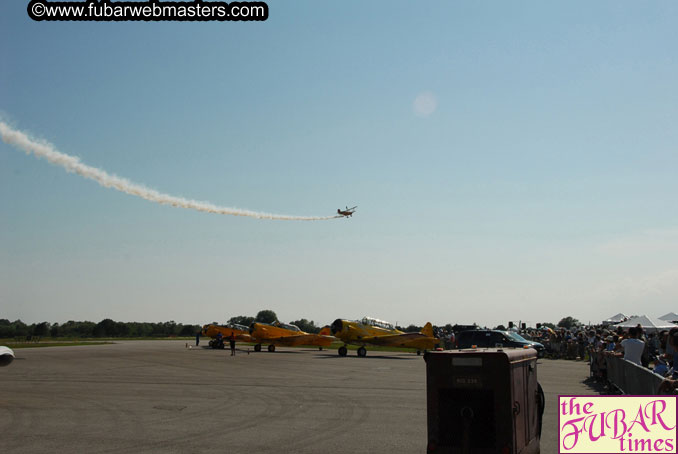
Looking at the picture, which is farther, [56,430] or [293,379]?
[293,379]

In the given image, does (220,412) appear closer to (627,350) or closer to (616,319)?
(627,350)

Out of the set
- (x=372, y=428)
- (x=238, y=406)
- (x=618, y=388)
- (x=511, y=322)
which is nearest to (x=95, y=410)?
(x=238, y=406)

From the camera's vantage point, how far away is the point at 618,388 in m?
16.2

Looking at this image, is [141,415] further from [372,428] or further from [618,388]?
[618,388]

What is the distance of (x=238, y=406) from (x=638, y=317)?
31511mm

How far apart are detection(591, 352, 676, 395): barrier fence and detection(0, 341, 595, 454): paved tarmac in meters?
0.97

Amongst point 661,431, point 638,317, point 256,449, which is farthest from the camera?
point 638,317

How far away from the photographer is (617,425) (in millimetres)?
5906

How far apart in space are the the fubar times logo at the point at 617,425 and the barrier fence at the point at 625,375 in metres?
2.78

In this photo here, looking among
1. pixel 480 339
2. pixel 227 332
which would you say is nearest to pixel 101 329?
pixel 227 332

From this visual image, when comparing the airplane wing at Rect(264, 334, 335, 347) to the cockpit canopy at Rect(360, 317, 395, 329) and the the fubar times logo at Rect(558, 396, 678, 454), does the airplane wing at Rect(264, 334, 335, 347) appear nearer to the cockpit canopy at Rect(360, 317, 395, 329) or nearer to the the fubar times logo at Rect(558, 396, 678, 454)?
the cockpit canopy at Rect(360, 317, 395, 329)

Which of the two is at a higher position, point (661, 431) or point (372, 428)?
point (661, 431)

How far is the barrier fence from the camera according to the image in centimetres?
1020

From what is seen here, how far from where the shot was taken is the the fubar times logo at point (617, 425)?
581 cm
